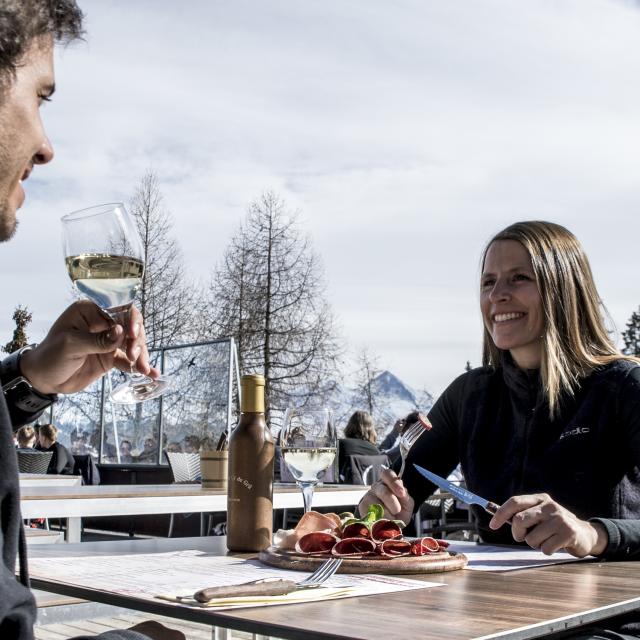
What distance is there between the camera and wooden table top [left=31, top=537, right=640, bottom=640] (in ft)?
3.20

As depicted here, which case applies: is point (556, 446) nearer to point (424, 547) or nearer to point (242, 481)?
point (424, 547)

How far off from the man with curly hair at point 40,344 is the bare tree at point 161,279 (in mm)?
18199

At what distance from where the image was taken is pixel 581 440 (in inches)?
84.2

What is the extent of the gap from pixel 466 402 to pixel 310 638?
5.22 feet

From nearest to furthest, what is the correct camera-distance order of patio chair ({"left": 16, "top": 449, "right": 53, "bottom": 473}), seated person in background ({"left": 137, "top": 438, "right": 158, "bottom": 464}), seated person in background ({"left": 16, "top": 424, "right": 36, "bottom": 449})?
1. patio chair ({"left": 16, "top": 449, "right": 53, "bottom": 473})
2. seated person in background ({"left": 16, "top": 424, "right": 36, "bottom": 449})
3. seated person in background ({"left": 137, "top": 438, "right": 158, "bottom": 464})

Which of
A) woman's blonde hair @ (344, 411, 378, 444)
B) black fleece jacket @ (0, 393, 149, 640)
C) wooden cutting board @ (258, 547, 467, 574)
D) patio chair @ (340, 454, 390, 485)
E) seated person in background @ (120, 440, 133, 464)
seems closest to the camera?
black fleece jacket @ (0, 393, 149, 640)

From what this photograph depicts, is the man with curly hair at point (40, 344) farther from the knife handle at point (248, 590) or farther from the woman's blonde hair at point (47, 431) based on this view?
the woman's blonde hair at point (47, 431)

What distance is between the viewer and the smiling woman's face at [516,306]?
2.42 metres

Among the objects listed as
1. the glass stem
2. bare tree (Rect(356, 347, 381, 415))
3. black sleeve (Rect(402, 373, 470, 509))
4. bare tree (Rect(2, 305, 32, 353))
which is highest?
bare tree (Rect(2, 305, 32, 353))

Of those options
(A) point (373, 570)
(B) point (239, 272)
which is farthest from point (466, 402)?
(B) point (239, 272)

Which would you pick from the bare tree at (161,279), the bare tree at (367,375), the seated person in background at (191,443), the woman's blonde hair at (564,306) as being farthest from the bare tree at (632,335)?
the woman's blonde hair at (564,306)

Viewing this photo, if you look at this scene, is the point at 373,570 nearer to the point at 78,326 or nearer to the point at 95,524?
the point at 78,326

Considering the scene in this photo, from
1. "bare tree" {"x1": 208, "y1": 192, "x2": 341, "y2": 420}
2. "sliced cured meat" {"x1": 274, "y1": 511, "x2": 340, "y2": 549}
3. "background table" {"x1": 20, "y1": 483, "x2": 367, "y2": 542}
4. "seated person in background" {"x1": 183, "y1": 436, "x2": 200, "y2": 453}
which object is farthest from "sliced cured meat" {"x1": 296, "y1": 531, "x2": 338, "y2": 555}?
"bare tree" {"x1": 208, "y1": 192, "x2": 341, "y2": 420}

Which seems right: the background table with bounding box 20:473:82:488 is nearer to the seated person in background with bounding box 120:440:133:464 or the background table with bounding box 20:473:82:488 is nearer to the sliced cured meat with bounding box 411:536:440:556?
the sliced cured meat with bounding box 411:536:440:556
